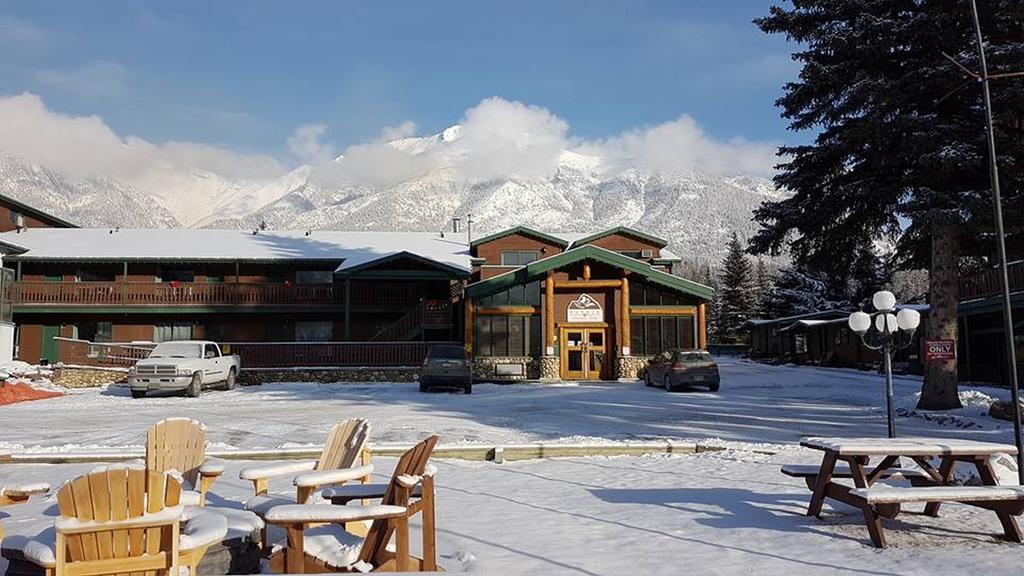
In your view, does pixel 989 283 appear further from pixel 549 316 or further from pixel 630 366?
pixel 549 316

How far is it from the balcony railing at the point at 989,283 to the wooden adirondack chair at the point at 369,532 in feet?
78.1

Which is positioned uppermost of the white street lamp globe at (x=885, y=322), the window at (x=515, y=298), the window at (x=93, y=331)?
the window at (x=515, y=298)

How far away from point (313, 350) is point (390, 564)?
26976mm

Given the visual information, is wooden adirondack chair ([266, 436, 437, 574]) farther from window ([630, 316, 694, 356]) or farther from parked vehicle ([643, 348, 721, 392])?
window ([630, 316, 694, 356])

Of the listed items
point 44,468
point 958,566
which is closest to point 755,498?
point 958,566

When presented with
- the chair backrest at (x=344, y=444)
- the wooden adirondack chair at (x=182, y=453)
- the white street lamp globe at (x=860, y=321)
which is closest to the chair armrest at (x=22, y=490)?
the wooden adirondack chair at (x=182, y=453)

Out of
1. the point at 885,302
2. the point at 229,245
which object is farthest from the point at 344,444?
the point at 229,245

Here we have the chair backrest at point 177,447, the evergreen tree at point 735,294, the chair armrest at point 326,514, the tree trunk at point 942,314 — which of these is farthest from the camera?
the evergreen tree at point 735,294

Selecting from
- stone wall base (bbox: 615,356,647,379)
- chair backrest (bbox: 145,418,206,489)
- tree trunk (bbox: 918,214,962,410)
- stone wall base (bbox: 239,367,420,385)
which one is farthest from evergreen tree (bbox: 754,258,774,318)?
chair backrest (bbox: 145,418,206,489)

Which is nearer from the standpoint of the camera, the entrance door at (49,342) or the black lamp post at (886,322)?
the black lamp post at (886,322)

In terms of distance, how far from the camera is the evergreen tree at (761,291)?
58.2 meters

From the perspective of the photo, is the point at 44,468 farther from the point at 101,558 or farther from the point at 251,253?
the point at 251,253

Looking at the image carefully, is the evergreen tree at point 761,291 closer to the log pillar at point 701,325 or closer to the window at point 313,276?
the log pillar at point 701,325

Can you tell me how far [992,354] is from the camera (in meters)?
28.1
